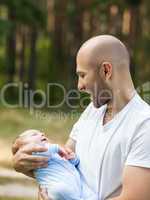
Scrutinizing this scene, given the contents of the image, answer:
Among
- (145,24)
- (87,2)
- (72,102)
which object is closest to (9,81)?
(87,2)

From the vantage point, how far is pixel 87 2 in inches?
472

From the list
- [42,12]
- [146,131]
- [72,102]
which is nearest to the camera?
[146,131]

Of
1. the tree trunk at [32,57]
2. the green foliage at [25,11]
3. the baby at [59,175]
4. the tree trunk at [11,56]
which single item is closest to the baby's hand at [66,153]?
the baby at [59,175]

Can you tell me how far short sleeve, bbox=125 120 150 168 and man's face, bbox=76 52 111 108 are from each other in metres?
0.14

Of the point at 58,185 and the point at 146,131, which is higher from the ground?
the point at 146,131

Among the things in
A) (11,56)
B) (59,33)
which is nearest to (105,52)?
(59,33)

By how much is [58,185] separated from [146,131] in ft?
0.95

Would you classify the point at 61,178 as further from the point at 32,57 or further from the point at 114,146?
the point at 32,57

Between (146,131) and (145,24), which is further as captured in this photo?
(145,24)

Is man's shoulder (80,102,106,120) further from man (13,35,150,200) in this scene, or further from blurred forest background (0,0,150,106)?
blurred forest background (0,0,150,106)

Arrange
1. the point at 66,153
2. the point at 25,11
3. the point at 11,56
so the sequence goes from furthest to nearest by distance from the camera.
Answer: the point at 11,56 < the point at 25,11 < the point at 66,153

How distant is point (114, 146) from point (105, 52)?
0.22 m

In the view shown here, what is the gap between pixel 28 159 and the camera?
1.46m

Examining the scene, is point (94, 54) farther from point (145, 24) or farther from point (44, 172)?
point (145, 24)
